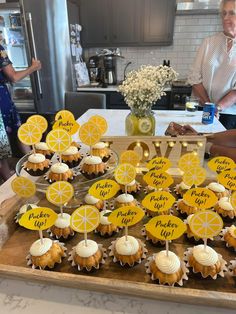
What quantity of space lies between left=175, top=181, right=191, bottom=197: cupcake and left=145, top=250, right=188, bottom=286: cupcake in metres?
0.32

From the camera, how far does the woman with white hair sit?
1980 mm

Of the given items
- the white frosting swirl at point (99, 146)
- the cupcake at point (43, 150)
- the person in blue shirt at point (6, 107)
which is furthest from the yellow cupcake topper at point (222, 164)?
the person in blue shirt at point (6, 107)

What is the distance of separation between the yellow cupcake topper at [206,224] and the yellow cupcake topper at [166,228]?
3cm

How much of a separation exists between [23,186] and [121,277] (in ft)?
1.30

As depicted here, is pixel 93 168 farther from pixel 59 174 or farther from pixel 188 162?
pixel 188 162

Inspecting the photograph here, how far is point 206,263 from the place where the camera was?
634mm

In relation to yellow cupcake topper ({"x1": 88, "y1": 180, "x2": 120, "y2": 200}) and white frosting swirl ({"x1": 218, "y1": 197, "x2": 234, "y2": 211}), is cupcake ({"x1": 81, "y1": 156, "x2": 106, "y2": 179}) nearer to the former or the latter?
yellow cupcake topper ({"x1": 88, "y1": 180, "x2": 120, "y2": 200})

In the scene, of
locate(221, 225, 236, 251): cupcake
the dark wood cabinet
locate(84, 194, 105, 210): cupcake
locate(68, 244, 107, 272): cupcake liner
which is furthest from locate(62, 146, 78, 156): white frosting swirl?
the dark wood cabinet

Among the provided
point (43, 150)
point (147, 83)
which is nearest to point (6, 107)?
point (43, 150)

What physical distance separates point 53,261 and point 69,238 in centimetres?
11

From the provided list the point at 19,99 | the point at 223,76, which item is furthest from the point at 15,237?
the point at 19,99

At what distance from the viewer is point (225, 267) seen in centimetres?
66

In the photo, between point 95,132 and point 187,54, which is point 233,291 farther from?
point 187,54

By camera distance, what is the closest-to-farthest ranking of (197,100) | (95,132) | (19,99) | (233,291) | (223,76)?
(233,291) → (95,132) → (223,76) → (197,100) → (19,99)
